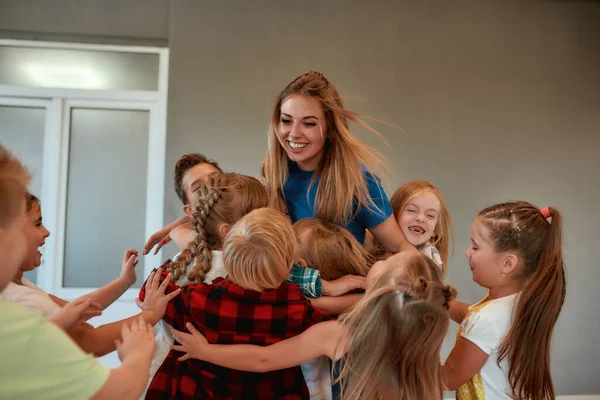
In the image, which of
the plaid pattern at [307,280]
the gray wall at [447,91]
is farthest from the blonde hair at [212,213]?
the gray wall at [447,91]

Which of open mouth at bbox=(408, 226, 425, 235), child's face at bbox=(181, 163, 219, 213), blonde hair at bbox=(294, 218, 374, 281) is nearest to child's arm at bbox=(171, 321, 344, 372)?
blonde hair at bbox=(294, 218, 374, 281)

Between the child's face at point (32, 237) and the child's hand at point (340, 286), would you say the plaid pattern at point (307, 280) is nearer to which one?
the child's hand at point (340, 286)

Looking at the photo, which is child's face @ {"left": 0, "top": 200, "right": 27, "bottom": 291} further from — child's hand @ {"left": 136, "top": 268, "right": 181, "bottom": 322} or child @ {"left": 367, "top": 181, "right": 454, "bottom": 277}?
child @ {"left": 367, "top": 181, "right": 454, "bottom": 277}

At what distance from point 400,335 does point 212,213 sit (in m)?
0.63

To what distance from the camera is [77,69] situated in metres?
3.93

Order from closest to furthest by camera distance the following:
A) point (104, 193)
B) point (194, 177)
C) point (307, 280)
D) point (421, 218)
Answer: point (307, 280) → point (421, 218) → point (194, 177) → point (104, 193)

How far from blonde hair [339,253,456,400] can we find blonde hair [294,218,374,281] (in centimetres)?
30

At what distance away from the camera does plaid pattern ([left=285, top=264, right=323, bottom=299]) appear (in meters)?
1.39

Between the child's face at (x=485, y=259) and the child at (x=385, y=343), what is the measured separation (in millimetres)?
400

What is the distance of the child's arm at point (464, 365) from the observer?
1.43 meters

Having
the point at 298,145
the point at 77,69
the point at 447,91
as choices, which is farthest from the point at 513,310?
the point at 77,69

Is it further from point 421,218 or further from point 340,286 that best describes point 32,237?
point 421,218

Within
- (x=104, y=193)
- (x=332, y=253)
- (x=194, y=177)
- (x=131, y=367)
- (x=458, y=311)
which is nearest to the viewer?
(x=131, y=367)

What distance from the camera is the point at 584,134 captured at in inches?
162
